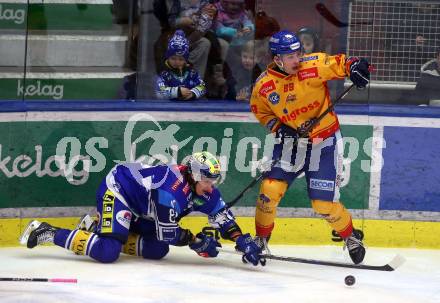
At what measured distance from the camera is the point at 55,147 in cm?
784

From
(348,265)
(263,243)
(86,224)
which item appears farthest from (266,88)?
(86,224)

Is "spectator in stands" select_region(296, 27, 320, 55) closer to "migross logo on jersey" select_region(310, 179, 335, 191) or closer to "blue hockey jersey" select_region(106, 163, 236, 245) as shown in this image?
"migross logo on jersey" select_region(310, 179, 335, 191)

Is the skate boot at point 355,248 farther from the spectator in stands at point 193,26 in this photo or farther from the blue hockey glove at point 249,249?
the spectator in stands at point 193,26

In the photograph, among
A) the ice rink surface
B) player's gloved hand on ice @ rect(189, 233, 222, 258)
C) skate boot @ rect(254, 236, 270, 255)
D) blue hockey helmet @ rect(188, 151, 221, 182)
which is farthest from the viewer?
skate boot @ rect(254, 236, 270, 255)

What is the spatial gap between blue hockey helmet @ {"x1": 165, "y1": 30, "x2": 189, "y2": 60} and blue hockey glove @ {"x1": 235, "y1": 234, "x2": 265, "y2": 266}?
1.42 m

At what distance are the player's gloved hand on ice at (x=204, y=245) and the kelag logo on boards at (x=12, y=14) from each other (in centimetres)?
187

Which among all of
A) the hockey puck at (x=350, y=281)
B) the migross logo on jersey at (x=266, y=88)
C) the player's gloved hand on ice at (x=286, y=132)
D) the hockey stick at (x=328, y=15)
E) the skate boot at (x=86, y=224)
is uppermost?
the hockey stick at (x=328, y=15)

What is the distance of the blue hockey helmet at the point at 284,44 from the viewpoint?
7289mm

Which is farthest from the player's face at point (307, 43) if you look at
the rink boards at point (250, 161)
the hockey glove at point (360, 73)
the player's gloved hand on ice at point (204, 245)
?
the player's gloved hand on ice at point (204, 245)

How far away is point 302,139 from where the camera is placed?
298 inches

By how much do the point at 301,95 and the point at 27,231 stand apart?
187 cm

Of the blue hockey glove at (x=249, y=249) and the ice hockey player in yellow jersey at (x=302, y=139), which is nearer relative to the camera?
the blue hockey glove at (x=249, y=249)

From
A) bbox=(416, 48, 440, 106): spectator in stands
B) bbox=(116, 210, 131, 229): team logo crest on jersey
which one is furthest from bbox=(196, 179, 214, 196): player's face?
bbox=(416, 48, 440, 106): spectator in stands

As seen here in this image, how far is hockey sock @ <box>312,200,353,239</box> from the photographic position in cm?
748
